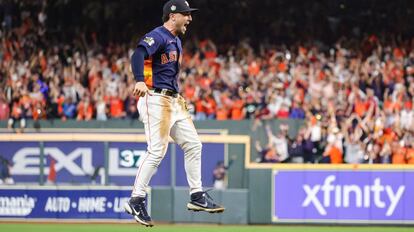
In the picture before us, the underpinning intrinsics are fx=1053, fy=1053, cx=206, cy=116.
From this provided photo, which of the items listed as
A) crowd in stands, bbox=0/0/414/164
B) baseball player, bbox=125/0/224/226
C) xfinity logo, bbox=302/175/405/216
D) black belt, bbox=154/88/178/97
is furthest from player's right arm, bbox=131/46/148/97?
crowd in stands, bbox=0/0/414/164

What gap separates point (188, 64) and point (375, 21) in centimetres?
511

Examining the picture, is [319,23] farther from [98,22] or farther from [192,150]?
[192,150]

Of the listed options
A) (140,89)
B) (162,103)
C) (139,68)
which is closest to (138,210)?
(162,103)

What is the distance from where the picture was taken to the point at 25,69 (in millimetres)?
23766

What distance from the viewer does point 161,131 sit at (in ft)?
38.8

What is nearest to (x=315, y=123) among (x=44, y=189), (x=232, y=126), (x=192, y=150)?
(x=232, y=126)

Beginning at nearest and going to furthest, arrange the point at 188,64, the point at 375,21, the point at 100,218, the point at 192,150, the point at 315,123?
the point at 192,150, the point at 100,218, the point at 315,123, the point at 188,64, the point at 375,21

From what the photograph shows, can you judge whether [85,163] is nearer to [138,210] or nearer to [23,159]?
[23,159]

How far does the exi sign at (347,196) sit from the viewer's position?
18.1 metres

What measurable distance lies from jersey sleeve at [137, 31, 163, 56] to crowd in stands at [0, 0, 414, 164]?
8.81 metres

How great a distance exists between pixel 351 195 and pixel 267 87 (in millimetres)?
4803

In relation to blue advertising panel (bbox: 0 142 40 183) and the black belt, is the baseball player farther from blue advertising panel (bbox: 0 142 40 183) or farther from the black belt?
blue advertising panel (bbox: 0 142 40 183)

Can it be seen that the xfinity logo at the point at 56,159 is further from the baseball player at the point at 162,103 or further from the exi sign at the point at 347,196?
the baseball player at the point at 162,103

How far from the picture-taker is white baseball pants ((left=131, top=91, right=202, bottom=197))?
11.8 m
